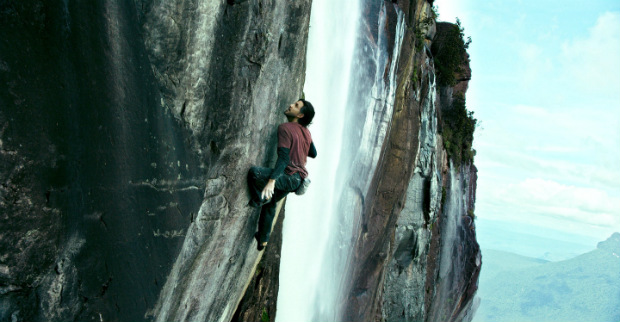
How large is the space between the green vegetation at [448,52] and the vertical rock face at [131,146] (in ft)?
47.6

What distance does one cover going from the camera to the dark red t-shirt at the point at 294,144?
19.6 feet

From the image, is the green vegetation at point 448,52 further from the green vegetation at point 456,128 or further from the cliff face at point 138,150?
the cliff face at point 138,150

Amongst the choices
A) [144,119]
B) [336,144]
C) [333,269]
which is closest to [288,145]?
[144,119]

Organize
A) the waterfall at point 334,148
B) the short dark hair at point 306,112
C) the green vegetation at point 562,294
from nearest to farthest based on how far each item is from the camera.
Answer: the short dark hair at point 306,112 → the waterfall at point 334,148 → the green vegetation at point 562,294

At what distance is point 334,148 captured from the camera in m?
11.0

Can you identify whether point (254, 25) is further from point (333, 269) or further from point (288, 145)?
point (333, 269)

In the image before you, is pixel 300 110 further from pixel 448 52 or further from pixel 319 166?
pixel 448 52

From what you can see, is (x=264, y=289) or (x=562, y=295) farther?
(x=562, y=295)

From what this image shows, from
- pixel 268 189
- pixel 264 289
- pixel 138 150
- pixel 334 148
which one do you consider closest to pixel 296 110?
pixel 268 189

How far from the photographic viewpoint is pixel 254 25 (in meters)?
5.79

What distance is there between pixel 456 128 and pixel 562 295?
186938mm

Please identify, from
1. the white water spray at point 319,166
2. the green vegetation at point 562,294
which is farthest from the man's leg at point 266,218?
the green vegetation at point 562,294

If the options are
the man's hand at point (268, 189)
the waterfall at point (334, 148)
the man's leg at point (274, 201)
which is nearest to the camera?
the man's hand at point (268, 189)

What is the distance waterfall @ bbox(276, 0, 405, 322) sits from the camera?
1043 cm
